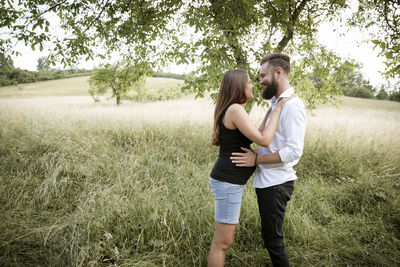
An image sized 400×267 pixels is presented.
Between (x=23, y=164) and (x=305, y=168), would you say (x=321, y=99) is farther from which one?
(x=23, y=164)

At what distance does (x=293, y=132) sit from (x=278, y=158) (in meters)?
0.27

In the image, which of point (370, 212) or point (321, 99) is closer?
point (370, 212)

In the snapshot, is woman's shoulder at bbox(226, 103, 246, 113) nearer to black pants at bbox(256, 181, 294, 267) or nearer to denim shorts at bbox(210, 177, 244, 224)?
denim shorts at bbox(210, 177, 244, 224)

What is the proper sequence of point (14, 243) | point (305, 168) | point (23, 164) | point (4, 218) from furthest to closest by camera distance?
point (305, 168) < point (23, 164) < point (4, 218) < point (14, 243)

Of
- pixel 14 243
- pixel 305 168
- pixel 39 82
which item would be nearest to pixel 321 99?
pixel 305 168

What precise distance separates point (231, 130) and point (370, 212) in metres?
3.53

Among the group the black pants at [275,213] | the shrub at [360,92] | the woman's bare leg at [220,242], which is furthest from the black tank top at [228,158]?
the shrub at [360,92]

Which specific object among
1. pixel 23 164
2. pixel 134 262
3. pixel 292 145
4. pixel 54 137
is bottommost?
pixel 134 262

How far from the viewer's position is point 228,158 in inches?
79.3

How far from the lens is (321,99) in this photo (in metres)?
6.80

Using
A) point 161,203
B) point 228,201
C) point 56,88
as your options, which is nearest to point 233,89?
point 228,201

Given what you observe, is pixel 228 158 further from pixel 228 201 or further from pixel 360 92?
pixel 360 92

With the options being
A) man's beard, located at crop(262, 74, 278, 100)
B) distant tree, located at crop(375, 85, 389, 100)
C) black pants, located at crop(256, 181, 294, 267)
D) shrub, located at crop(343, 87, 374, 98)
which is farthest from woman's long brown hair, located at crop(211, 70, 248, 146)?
shrub, located at crop(343, 87, 374, 98)

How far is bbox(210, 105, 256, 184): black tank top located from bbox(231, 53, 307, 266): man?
68 mm
